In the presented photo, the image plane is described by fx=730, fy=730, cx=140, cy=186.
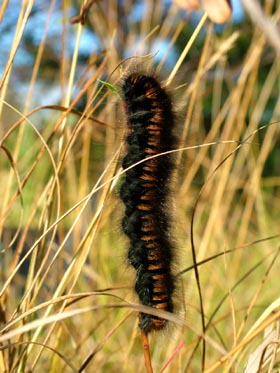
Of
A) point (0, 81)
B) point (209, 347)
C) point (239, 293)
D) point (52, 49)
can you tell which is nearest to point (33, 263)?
point (0, 81)

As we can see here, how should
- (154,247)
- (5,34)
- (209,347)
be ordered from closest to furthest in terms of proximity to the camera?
(154,247)
(209,347)
(5,34)

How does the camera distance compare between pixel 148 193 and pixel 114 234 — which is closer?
pixel 148 193

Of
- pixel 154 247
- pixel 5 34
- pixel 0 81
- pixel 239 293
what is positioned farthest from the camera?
pixel 5 34

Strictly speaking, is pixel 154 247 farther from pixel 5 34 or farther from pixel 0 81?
pixel 5 34
